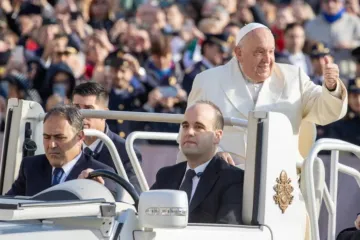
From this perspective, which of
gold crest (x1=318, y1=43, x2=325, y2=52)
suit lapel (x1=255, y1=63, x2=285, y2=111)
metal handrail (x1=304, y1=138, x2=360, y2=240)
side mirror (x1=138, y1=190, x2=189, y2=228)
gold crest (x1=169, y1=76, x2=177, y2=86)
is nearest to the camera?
side mirror (x1=138, y1=190, x2=189, y2=228)

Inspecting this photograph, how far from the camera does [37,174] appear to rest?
26.3 ft

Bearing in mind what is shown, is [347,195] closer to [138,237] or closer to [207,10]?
[138,237]

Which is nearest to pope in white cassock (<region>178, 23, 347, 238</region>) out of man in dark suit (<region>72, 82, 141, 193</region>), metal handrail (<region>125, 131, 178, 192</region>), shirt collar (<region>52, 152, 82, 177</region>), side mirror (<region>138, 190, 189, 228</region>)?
metal handrail (<region>125, 131, 178, 192</region>)

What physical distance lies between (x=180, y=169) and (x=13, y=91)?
813 cm

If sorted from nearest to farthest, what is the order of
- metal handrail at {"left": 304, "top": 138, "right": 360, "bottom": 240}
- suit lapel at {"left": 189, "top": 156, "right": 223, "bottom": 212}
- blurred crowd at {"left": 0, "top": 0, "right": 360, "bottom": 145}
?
1. suit lapel at {"left": 189, "top": 156, "right": 223, "bottom": 212}
2. metal handrail at {"left": 304, "top": 138, "right": 360, "bottom": 240}
3. blurred crowd at {"left": 0, "top": 0, "right": 360, "bottom": 145}

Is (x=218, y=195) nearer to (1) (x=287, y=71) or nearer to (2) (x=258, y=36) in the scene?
(2) (x=258, y=36)

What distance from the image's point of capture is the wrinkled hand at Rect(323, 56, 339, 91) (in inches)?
327

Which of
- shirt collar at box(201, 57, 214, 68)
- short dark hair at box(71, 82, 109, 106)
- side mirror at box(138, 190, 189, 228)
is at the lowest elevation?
side mirror at box(138, 190, 189, 228)

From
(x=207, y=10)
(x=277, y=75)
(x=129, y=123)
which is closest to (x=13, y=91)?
(x=129, y=123)

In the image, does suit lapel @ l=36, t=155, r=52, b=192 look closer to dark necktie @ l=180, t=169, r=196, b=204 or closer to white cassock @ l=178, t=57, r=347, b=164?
dark necktie @ l=180, t=169, r=196, b=204

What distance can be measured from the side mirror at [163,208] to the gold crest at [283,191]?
125cm

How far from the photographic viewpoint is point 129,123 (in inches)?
544

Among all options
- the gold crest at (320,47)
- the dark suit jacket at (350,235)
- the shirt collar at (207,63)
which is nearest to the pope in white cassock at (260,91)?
the dark suit jacket at (350,235)

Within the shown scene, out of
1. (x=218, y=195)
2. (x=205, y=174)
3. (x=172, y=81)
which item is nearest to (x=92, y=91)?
(x=205, y=174)
